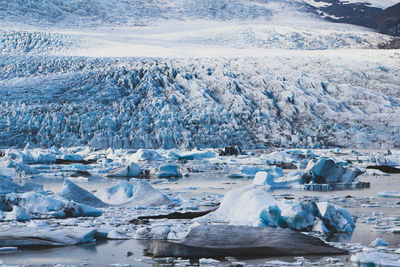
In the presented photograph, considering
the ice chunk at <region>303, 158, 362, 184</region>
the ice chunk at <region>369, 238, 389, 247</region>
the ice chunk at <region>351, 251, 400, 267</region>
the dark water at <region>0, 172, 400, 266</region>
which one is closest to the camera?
the ice chunk at <region>351, 251, 400, 267</region>

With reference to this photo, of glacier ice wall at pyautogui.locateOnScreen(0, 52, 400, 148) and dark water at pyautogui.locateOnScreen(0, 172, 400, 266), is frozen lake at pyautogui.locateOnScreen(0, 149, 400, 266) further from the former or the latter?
glacier ice wall at pyautogui.locateOnScreen(0, 52, 400, 148)

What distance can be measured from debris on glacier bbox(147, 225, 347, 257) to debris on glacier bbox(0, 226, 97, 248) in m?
0.62

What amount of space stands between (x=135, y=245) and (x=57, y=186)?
4.77 metres

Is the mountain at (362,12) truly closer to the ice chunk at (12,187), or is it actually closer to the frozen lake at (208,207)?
the frozen lake at (208,207)

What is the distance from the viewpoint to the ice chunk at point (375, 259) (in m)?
3.10

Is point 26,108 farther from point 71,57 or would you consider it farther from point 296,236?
point 296,236

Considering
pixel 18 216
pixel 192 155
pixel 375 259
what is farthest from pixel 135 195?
pixel 192 155

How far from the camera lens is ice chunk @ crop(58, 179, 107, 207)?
19.3 ft

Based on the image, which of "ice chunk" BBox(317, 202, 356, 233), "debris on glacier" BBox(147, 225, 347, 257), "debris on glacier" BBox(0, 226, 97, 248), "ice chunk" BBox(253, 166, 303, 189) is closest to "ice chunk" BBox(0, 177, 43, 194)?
"debris on glacier" BBox(0, 226, 97, 248)

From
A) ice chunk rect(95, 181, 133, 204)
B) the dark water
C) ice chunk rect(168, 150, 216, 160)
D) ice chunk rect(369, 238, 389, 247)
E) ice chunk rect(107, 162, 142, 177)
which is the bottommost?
ice chunk rect(168, 150, 216, 160)

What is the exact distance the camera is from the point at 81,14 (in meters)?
34.2

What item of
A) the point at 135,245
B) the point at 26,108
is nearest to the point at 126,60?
the point at 26,108

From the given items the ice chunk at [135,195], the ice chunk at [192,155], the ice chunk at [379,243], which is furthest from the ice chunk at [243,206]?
the ice chunk at [192,155]

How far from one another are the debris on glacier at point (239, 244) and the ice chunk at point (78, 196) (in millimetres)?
2293
